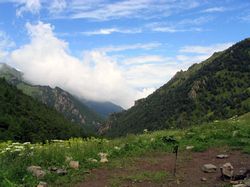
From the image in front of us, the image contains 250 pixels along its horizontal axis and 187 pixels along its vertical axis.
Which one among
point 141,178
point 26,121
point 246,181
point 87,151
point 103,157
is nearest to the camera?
point 246,181

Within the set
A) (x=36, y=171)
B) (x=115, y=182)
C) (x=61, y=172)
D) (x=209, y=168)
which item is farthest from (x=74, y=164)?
(x=209, y=168)

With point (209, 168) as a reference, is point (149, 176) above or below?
below

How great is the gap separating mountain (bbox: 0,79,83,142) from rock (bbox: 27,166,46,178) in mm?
94719

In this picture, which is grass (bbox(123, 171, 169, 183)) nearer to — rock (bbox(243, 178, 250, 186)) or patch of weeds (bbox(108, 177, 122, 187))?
patch of weeds (bbox(108, 177, 122, 187))

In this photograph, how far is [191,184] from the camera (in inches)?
579

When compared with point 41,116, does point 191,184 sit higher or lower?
lower

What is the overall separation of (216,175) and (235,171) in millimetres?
649

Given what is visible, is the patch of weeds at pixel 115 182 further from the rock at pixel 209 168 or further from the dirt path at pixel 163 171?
the rock at pixel 209 168

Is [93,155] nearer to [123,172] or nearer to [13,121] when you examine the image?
[123,172]

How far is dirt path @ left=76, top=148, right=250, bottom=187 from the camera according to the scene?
1499cm

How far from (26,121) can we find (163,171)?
4913 inches

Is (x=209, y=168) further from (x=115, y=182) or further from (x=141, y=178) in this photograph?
(x=115, y=182)

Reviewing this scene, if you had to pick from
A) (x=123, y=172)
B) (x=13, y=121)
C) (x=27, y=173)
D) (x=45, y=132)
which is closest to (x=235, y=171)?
(x=123, y=172)

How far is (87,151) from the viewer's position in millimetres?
18688
